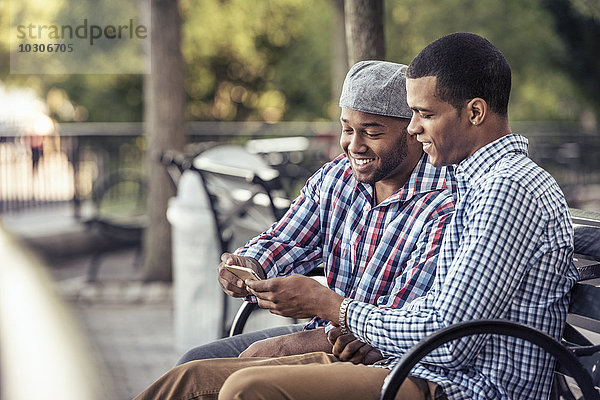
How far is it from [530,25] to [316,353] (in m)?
13.9

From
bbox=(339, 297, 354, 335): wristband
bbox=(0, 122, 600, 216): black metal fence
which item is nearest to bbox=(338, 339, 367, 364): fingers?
bbox=(339, 297, 354, 335): wristband

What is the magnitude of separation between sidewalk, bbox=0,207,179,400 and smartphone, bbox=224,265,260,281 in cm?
225

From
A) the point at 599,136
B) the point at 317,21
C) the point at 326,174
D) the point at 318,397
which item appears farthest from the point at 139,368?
the point at 317,21

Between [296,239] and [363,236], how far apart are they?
34 centimetres

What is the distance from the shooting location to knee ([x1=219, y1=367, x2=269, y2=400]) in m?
2.12

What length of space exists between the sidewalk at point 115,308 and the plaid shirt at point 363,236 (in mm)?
2211

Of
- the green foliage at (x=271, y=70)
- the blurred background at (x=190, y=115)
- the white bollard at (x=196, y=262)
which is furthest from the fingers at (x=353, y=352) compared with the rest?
the green foliage at (x=271, y=70)

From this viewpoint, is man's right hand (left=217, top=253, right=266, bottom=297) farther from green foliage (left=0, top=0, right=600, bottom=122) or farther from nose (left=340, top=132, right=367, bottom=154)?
green foliage (left=0, top=0, right=600, bottom=122)

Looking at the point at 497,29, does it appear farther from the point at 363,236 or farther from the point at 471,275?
the point at 471,275

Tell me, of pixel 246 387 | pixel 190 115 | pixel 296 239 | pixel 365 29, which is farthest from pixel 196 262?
pixel 190 115

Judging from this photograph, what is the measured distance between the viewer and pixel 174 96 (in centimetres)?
766

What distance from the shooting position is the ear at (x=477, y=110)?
224cm

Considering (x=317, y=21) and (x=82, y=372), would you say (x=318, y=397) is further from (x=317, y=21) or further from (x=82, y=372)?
(x=317, y=21)

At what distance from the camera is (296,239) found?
295 cm
